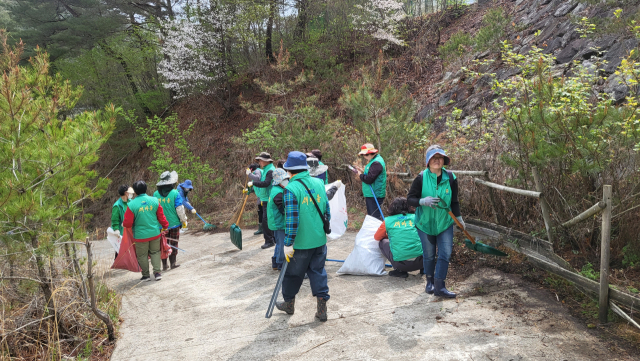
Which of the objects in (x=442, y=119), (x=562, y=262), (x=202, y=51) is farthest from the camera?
(x=202, y=51)

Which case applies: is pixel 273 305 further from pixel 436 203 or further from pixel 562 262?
pixel 562 262

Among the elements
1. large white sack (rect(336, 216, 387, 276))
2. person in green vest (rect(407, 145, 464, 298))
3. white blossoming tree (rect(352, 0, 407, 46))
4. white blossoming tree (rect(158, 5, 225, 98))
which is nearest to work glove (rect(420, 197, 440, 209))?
person in green vest (rect(407, 145, 464, 298))

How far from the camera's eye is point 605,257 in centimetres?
333

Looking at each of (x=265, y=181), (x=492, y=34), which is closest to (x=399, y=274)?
(x=265, y=181)

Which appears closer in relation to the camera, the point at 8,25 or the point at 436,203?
the point at 436,203

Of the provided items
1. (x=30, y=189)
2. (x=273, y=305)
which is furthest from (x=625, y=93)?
(x=30, y=189)

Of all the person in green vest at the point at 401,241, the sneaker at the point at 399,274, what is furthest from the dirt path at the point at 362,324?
the person in green vest at the point at 401,241

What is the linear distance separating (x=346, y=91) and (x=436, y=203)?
17.8 feet

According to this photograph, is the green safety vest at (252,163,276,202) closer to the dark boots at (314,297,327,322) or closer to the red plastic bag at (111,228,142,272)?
the red plastic bag at (111,228,142,272)

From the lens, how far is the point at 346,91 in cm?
902

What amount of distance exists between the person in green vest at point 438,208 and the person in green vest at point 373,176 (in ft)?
6.41

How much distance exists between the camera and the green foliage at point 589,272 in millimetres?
4088

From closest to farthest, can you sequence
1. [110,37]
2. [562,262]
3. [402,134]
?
1. [562,262]
2. [402,134]
3. [110,37]

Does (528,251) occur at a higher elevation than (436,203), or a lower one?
lower
